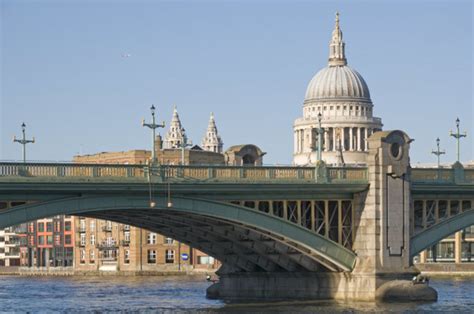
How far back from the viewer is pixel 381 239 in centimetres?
10162

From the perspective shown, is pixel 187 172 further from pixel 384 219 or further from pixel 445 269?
pixel 445 269

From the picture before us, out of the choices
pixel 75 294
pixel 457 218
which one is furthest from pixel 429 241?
pixel 75 294

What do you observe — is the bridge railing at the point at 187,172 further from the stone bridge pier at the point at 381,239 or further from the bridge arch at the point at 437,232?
the bridge arch at the point at 437,232

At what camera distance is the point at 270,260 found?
107438 millimetres

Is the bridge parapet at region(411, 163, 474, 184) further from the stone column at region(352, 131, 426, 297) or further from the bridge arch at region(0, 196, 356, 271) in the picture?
the bridge arch at region(0, 196, 356, 271)

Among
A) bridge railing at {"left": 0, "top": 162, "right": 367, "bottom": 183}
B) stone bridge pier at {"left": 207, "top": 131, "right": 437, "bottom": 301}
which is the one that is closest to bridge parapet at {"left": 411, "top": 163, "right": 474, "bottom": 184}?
stone bridge pier at {"left": 207, "top": 131, "right": 437, "bottom": 301}

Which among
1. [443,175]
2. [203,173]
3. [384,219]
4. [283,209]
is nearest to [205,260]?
[443,175]

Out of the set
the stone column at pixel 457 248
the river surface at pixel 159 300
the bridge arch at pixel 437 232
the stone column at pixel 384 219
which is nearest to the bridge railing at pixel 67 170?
the river surface at pixel 159 300

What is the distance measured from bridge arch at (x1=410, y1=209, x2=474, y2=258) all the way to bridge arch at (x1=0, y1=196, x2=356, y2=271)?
20.1 feet

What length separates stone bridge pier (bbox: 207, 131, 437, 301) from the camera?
101062mm

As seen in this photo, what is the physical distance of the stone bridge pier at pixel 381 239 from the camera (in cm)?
10106

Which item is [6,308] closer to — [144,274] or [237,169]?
[237,169]

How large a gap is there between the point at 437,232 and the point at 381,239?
7.07 m

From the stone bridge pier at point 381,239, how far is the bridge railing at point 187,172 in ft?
5.39
